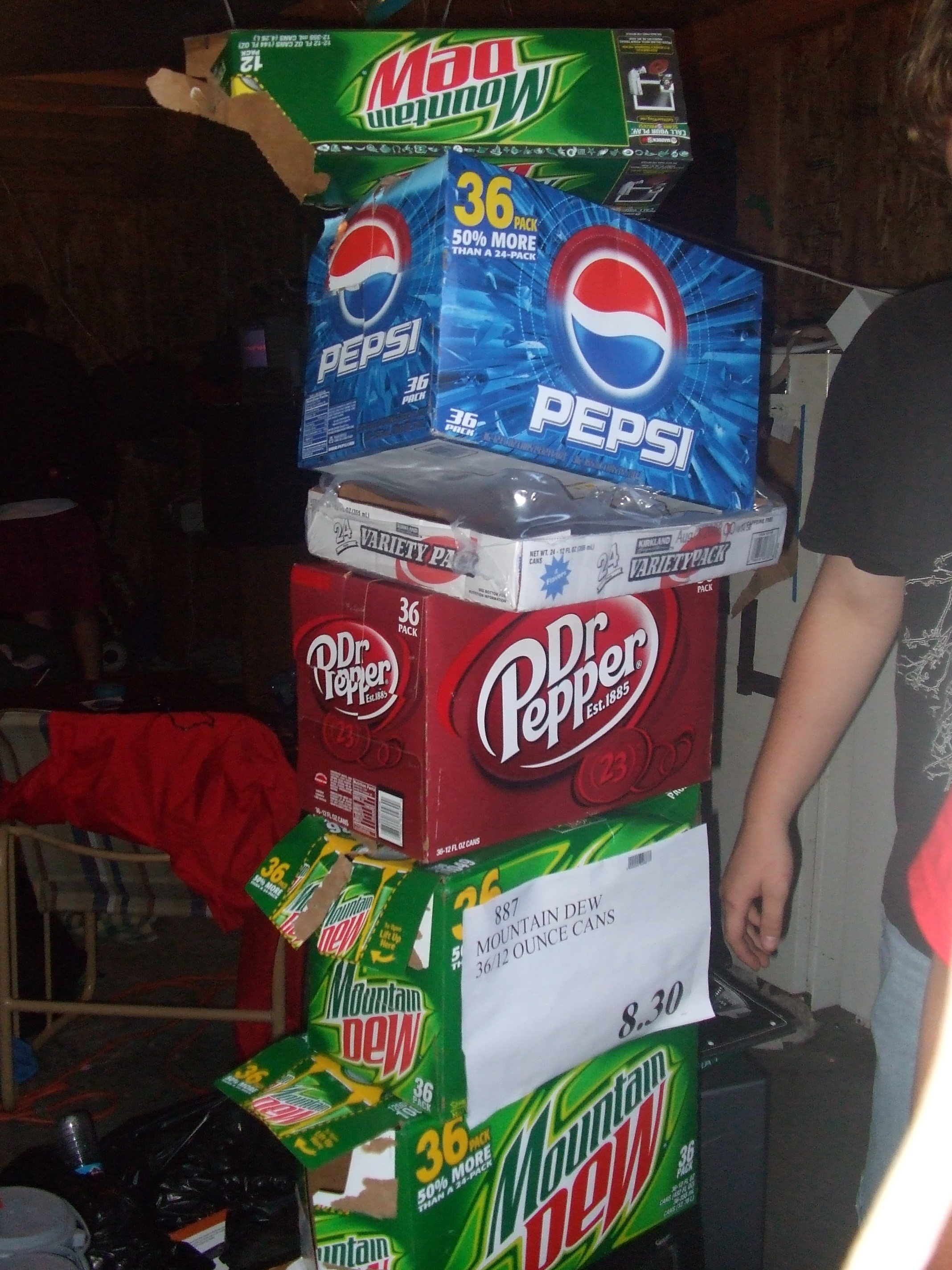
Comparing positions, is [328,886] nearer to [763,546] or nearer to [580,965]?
[580,965]

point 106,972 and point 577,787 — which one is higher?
point 577,787

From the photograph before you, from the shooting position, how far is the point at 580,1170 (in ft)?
3.93

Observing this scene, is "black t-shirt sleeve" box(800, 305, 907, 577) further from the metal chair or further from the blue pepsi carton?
the metal chair

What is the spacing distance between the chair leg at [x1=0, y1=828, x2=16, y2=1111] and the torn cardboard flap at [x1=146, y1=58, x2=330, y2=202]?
135 centimetres

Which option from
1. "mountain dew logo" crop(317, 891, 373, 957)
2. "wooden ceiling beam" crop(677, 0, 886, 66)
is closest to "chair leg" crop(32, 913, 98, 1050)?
"mountain dew logo" crop(317, 891, 373, 957)

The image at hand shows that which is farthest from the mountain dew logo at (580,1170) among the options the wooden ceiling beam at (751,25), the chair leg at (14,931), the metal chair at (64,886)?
the wooden ceiling beam at (751,25)

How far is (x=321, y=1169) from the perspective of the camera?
1112 millimetres

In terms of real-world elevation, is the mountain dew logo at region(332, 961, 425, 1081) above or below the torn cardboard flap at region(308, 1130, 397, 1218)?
above

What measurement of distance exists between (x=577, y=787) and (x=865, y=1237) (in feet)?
1.77

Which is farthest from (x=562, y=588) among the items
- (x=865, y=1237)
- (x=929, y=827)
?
(x=865, y=1237)

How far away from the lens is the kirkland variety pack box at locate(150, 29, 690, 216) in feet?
3.16

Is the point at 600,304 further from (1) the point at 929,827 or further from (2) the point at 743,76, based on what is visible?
(2) the point at 743,76

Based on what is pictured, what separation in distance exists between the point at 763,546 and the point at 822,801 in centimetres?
107

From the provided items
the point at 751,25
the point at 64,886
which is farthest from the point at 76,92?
the point at 64,886
